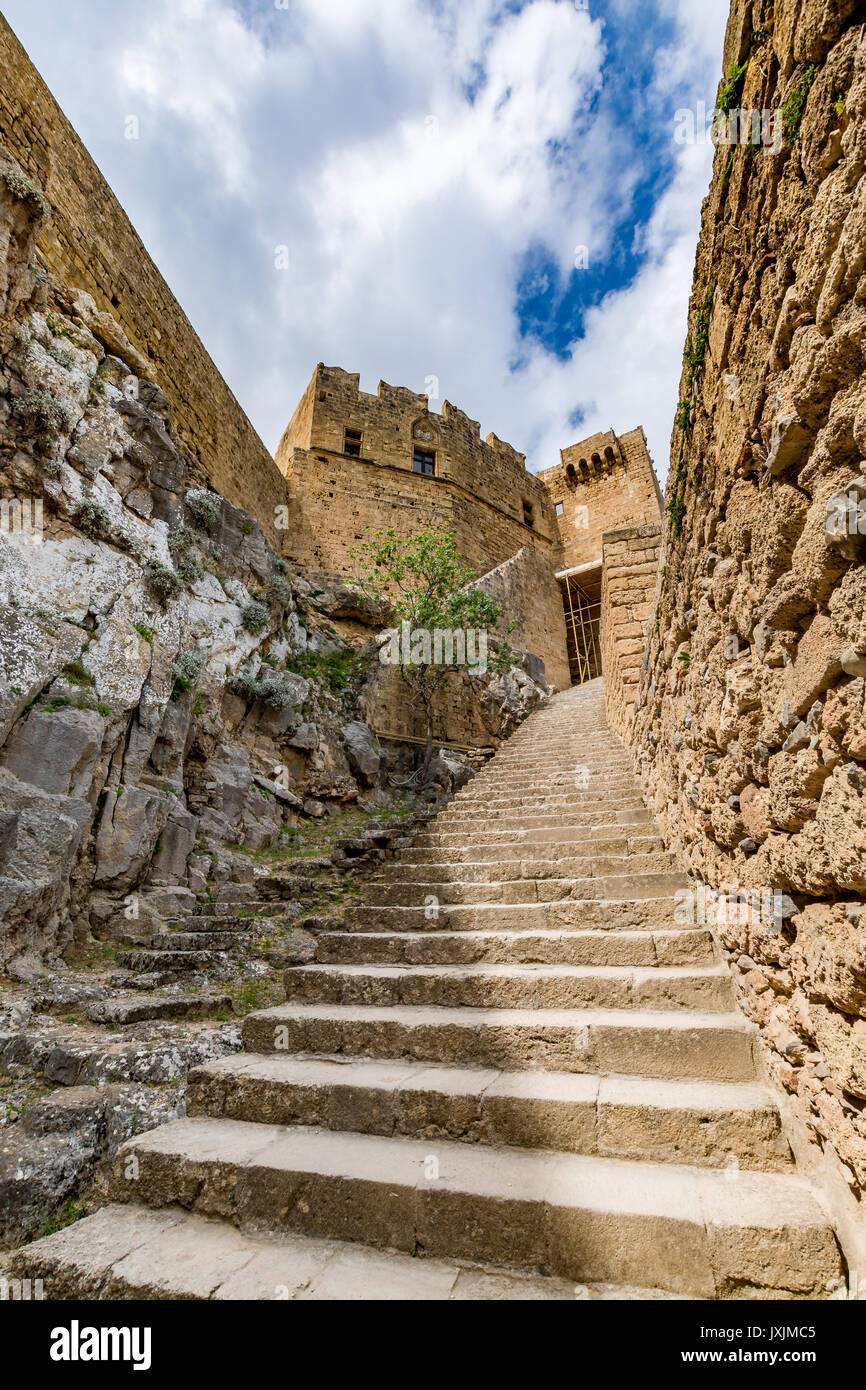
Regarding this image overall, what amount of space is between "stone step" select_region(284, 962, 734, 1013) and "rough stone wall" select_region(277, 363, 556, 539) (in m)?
19.1

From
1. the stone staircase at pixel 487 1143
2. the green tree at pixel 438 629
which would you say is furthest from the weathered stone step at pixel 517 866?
the green tree at pixel 438 629

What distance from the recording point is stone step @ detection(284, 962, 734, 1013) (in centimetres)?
253

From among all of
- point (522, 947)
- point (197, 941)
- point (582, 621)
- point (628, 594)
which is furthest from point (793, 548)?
point (582, 621)

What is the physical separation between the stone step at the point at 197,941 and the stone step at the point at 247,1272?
3590mm

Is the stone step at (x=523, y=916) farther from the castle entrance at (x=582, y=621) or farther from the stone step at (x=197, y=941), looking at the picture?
the castle entrance at (x=582, y=621)

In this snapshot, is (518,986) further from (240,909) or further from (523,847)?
(240,909)

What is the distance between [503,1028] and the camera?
2.49 metres

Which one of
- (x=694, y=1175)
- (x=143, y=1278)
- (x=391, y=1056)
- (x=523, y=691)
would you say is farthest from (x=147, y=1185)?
(x=523, y=691)

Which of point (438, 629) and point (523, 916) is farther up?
point (438, 629)

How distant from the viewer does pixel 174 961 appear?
4953mm

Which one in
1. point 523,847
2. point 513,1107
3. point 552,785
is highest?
point 552,785

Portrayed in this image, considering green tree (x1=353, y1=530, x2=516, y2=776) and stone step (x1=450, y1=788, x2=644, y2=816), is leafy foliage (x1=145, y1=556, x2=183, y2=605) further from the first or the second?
green tree (x1=353, y1=530, x2=516, y2=776)

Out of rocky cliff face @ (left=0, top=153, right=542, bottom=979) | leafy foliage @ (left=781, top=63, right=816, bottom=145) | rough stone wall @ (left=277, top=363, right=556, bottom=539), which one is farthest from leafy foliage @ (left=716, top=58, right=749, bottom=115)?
rough stone wall @ (left=277, top=363, right=556, bottom=539)

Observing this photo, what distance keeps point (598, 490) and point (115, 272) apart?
67.7ft
